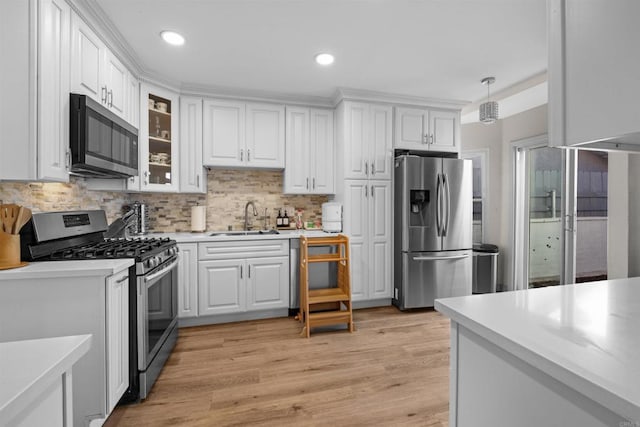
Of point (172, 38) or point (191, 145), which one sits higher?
point (172, 38)

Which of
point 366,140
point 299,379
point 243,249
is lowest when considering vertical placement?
point 299,379

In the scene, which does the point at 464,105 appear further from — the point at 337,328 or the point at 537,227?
the point at 337,328

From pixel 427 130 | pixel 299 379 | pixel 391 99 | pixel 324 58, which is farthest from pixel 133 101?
pixel 427 130

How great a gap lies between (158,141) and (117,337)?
80.7 inches

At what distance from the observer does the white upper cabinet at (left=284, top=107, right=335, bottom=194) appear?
11.5 feet

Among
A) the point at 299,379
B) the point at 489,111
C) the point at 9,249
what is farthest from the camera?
the point at 489,111

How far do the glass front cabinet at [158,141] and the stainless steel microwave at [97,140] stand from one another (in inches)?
14.0

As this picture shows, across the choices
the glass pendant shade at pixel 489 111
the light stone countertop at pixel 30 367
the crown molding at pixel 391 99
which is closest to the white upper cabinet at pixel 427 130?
the crown molding at pixel 391 99

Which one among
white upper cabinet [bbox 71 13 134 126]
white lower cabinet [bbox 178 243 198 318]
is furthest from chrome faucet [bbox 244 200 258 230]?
white upper cabinet [bbox 71 13 134 126]

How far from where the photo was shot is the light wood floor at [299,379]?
168 cm

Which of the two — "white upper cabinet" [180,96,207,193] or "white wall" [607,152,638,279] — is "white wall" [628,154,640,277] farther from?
"white upper cabinet" [180,96,207,193]

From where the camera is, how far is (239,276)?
3.00 meters

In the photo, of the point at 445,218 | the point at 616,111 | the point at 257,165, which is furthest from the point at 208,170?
the point at 616,111

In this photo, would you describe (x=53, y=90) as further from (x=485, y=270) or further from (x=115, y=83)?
(x=485, y=270)
